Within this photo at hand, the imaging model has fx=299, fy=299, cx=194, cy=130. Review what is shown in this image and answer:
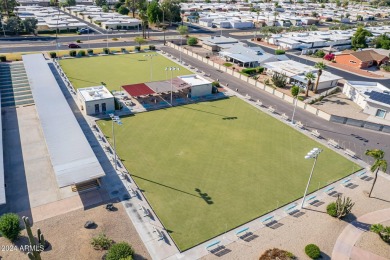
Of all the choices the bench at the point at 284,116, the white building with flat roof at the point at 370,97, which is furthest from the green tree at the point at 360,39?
the bench at the point at 284,116

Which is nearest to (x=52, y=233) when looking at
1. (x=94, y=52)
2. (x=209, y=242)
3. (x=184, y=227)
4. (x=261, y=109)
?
(x=184, y=227)

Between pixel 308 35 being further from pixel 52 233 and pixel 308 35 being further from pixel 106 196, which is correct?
pixel 52 233

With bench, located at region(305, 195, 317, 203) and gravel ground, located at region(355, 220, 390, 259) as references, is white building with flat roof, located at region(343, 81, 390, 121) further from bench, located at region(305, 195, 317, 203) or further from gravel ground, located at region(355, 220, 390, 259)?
gravel ground, located at region(355, 220, 390, 259)

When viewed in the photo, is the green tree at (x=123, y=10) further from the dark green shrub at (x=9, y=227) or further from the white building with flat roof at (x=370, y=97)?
the dark green shrub at (x=9, y=227)

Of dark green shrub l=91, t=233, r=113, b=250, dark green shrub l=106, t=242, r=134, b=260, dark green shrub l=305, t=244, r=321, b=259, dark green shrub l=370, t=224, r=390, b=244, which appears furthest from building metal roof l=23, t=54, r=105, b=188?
dark green shrub l=370, t=224, r=390, b=244

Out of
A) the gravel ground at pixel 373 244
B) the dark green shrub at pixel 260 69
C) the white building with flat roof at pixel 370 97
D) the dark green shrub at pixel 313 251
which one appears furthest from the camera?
the dark green shrub at pixel 260 69

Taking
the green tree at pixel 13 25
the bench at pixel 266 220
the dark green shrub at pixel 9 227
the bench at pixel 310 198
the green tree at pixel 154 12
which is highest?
the green tree at pixel 154 12

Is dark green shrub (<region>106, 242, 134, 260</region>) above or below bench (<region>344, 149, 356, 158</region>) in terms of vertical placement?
below
